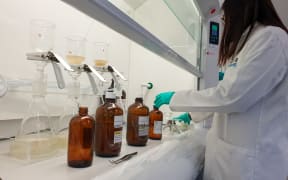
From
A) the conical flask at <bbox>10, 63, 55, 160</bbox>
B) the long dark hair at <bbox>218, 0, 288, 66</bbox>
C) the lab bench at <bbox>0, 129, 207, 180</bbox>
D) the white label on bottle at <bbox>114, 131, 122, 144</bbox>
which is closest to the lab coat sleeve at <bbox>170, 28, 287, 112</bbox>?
the long dark hair at <bbox>218, 0, 288, 66</bbox>

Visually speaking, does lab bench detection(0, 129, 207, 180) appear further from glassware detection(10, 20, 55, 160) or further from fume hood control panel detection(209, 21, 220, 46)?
fume hood control panel detection(209, 21, 220, 46)

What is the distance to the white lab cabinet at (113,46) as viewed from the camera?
0.58 meters

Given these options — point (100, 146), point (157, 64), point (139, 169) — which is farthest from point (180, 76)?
point (139, 169)

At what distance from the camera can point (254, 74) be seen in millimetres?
759

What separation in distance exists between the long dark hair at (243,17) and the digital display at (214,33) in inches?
23.1

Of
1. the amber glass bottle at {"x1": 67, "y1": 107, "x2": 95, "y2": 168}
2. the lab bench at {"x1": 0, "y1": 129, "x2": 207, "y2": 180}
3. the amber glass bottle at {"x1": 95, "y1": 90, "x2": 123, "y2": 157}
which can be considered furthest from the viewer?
the amber glass bottle at {"x1": 95, "y1": 90, "x2": 123, "y2": 157}

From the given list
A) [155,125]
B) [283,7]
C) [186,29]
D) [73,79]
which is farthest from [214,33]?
[283,7]

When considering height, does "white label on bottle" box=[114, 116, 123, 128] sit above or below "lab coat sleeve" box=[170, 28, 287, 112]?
below

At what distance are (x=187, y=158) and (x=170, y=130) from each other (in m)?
0.61

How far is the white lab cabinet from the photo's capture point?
0.58m

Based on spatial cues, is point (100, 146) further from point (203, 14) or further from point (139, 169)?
point (203, 14)

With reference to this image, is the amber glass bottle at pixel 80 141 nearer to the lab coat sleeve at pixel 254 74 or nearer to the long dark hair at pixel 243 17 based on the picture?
the lab coat sleeve at pixel 254 74

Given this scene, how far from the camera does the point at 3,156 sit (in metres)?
0.66

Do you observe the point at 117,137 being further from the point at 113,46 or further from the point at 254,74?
the point at 113,46
